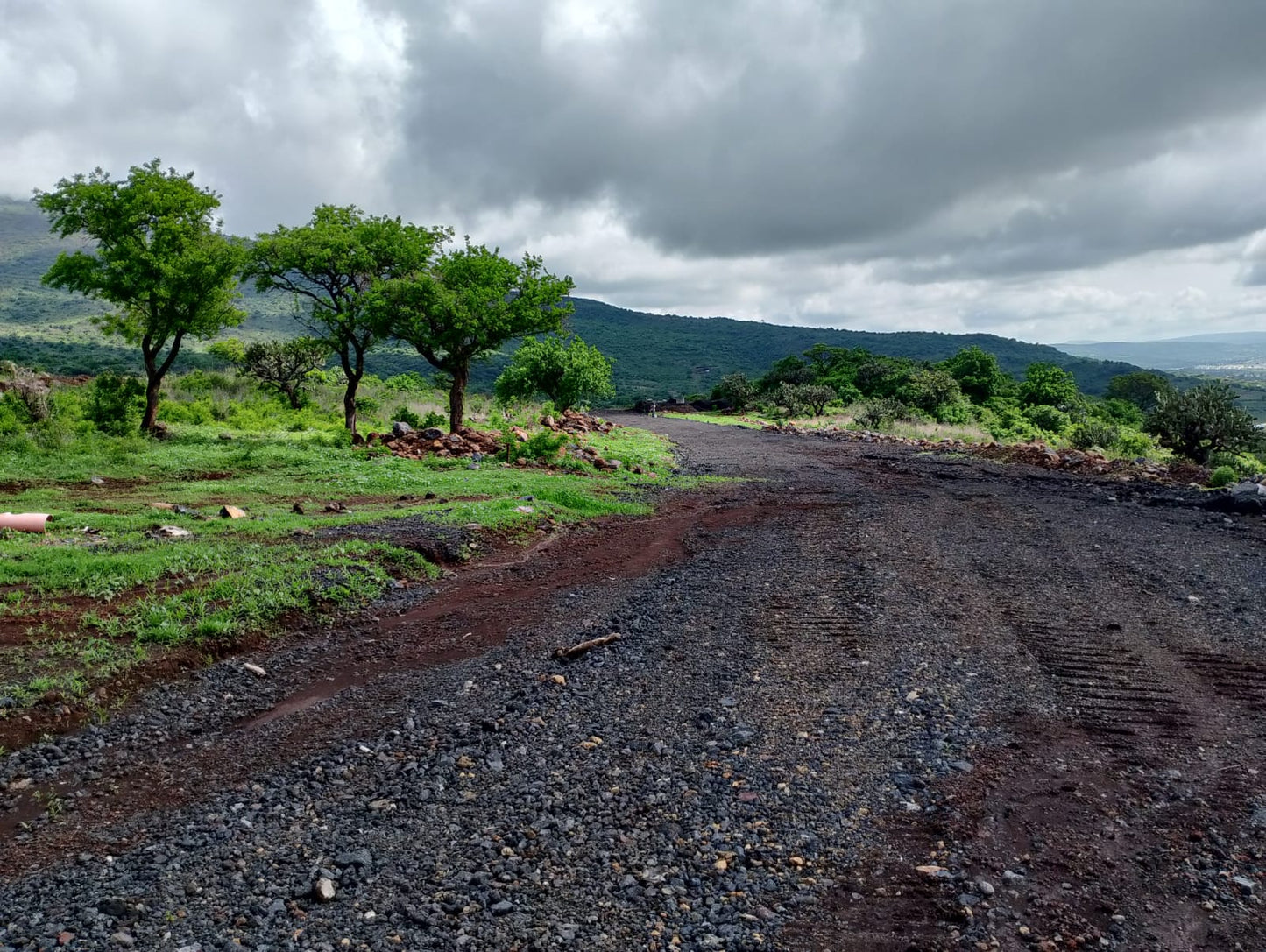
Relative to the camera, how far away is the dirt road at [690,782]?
3.50m

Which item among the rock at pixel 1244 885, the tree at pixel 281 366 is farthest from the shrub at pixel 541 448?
the tree at pixel 281 366

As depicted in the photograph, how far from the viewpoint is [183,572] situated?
8.33 m

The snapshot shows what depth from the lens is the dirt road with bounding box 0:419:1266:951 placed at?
3.50 metres

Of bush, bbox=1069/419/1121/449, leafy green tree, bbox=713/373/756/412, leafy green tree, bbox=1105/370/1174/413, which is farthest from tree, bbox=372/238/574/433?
leafy green tree, bbox=1105/370/1174/413

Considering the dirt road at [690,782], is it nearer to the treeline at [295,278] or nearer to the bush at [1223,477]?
the bush at [1223,477]

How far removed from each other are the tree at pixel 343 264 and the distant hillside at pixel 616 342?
18395 millimetres

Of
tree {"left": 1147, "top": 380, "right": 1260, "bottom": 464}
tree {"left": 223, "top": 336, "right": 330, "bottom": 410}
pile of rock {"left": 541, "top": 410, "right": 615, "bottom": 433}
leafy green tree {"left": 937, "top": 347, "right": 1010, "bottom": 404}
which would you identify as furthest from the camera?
leafy green tree {"left": 937, "top": 347, "right": 1010, "bottom": 404}

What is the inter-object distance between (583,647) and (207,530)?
7.11 meters

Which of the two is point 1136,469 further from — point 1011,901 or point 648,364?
point 648,364

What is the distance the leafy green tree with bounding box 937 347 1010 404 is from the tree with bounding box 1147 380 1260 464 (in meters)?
21.6

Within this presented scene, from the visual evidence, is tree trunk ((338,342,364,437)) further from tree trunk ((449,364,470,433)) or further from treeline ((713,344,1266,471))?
treeline ((713,344,1266,471))

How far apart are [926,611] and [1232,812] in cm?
361

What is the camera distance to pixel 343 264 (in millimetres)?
22531

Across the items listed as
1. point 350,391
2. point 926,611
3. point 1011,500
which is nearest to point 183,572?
point 926,611
